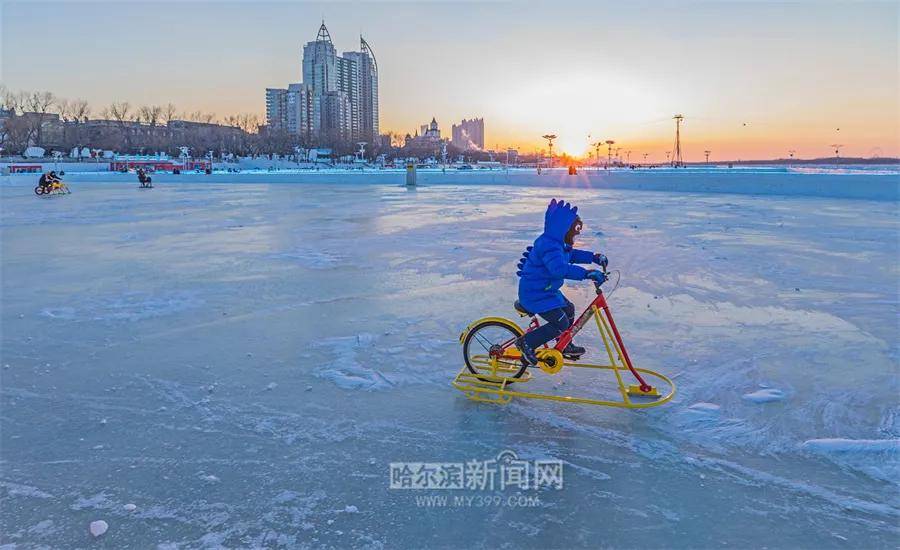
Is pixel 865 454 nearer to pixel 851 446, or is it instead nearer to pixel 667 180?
pixel 851 446

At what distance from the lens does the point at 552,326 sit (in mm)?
3943

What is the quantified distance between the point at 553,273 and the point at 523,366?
79cm

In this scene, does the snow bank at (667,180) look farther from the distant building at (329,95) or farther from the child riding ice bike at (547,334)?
the distant building at (329,95)

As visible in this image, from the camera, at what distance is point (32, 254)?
9.80 metres

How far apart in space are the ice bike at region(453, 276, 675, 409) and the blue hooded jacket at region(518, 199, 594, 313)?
0.45 ft

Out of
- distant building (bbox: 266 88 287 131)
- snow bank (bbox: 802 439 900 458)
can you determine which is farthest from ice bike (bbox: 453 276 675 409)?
distant building (bbox: 266 88 287 131)

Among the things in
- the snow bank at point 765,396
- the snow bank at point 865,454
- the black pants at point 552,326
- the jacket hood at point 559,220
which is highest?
the jacket hood at point 559,220

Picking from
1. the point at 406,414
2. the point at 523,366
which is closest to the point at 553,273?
the point at 523,366

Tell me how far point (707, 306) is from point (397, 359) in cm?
340

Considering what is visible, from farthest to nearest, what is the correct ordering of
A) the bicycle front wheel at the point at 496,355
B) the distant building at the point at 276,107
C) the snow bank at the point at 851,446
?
1. the distant building at the point at 276,107
2. the bicycle front wheel at the point at 496,355
3. the snow bank at the point at 851,446

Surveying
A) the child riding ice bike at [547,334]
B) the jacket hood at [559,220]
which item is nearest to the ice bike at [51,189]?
the child riding ice bike at [547,334]

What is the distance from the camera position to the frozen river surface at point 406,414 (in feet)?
8.62

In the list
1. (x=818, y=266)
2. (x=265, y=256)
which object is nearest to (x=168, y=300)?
(x=265, y=256)

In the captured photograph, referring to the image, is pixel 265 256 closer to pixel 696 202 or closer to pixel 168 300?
pixel 168 300
